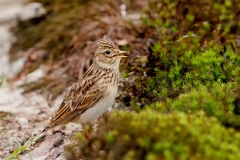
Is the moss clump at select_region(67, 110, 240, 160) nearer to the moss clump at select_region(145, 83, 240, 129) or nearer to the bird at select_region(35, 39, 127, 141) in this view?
the moss clump at select_region(145, 83, 240, 129)

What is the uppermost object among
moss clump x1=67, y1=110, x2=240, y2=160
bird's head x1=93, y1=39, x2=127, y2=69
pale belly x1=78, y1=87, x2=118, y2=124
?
bird's head x1=93, y1=39, x2=127, y2=69

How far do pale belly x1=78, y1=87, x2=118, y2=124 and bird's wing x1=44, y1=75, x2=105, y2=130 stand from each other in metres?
0.06

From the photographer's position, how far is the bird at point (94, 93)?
24.3 ft

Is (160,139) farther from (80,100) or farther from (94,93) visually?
(80,100)

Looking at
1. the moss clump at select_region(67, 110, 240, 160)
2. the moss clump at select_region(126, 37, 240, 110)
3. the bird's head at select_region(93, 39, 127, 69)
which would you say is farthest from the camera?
the bird's head at select_region(93, 39, 127, 69)

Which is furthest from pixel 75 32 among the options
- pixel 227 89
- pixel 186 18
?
pixel 227 89

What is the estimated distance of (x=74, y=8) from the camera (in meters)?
11.8

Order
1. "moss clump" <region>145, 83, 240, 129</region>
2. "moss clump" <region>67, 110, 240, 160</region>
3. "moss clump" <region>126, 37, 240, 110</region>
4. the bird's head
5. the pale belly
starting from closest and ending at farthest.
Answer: "moss clump" <region>67, 110, 240, 160</region> < "moss clump" <region>145, 83, 240, 129</region> < "moss clump" <region>126, 37, 240, 110</region> < the pale belly < the bird's head

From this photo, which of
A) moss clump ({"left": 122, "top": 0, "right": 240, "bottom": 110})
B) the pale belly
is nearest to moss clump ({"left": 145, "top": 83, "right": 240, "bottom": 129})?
moss clump ({"left": 122, "top": 0, "right": 240, "bottom": 110})

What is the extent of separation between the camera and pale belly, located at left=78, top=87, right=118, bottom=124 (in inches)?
290

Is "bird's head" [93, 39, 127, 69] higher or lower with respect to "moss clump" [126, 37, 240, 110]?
higher

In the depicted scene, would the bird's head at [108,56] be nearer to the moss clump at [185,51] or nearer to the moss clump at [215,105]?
the moss clump at [185,51]

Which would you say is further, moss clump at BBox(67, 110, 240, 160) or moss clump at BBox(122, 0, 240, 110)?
moss clump at BBox(122, 0, 240, 110)

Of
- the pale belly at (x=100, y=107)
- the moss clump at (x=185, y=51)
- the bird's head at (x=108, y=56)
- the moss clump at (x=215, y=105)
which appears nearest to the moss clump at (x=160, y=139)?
the moss clump at (x=215, y=105)
